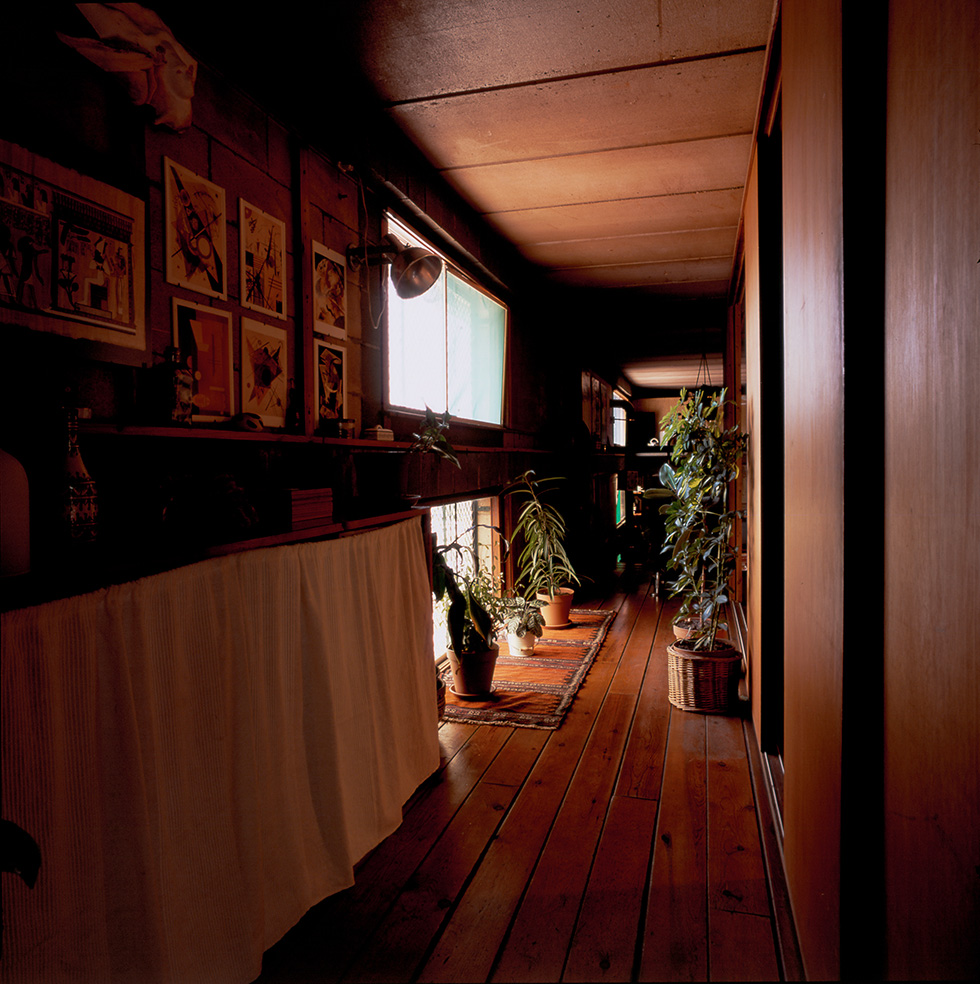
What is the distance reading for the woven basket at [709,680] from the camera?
3156 millimetres

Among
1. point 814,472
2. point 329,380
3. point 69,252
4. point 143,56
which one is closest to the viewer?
point 814,472

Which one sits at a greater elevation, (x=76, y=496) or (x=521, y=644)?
(x=76, y=496)

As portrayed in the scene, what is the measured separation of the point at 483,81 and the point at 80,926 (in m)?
2.89

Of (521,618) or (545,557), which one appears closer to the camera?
(521,618)

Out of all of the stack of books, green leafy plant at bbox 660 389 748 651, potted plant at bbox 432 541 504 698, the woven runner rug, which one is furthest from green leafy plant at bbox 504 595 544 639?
the stack of books

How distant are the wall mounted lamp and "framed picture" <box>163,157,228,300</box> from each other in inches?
33.0

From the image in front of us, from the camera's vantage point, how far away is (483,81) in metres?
2.59

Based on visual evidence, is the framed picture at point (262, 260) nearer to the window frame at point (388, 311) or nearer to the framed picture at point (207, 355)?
the framed picture at point (207, 355)

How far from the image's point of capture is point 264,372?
2117mm

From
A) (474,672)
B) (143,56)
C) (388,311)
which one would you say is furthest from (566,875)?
(143,56)

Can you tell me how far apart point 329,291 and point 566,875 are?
218cm

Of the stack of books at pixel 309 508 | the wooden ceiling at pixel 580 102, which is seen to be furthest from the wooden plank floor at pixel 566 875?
the wooden ceiling at pixel 580 102

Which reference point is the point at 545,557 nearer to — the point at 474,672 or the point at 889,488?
the point at 474,672

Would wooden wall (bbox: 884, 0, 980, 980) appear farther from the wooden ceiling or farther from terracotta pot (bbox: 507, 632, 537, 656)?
terracotta pot (bbox: 507, 632, 537, 656)
